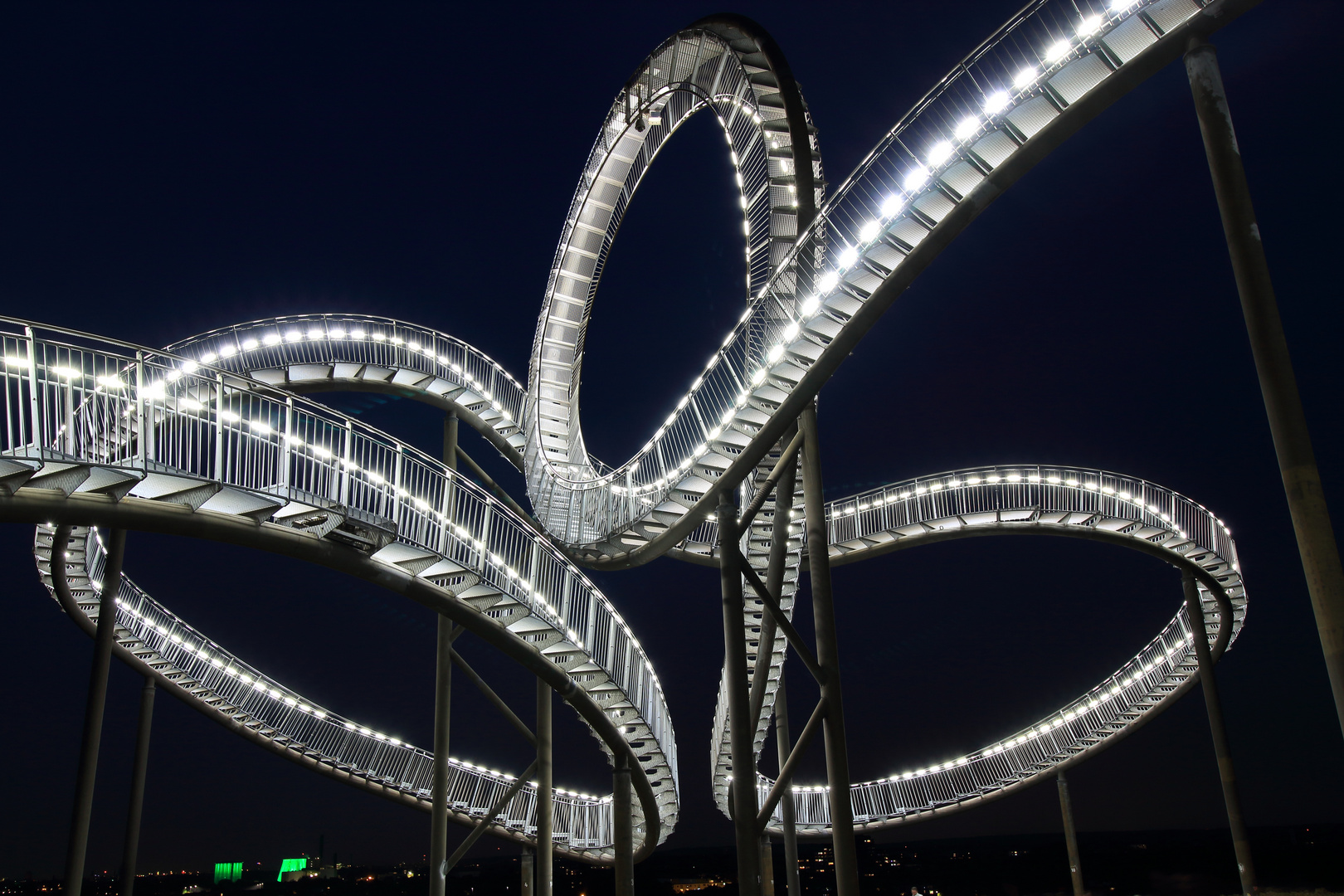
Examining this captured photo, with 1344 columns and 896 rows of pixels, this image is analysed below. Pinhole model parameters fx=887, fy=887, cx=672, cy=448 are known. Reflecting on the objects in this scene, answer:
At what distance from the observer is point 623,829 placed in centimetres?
1508

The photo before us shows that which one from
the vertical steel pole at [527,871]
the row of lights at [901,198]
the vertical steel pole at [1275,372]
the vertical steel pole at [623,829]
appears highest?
the row of lights at [901,198]

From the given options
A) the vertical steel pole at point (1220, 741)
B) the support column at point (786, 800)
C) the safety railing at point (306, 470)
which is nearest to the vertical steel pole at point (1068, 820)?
the vertical steel pole at point (1220, 741)

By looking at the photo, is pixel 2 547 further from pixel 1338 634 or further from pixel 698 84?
pixel 1338 634

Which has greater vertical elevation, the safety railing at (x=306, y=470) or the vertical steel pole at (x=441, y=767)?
the safety railing at (x=306, y=470)

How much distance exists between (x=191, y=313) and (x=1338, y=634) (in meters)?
49.9

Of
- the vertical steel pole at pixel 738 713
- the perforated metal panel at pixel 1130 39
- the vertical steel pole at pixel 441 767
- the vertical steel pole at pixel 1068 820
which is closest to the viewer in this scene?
the perforated metal panel at pixel 1130 39

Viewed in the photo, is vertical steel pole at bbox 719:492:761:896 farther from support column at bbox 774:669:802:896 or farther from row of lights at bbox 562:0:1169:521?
support column at bbox 774:669:802:896

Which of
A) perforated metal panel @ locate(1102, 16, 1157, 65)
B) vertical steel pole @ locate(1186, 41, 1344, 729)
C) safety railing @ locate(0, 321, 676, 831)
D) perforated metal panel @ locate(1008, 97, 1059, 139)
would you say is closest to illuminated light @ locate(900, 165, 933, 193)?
perforated metal panel @ locate(1008, 97, 1059, 139)

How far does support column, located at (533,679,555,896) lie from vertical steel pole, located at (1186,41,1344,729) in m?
13.2

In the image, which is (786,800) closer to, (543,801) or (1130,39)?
(543,801)

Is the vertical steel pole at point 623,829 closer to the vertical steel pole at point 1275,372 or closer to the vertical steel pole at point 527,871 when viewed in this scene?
the vertical steel pole at point 1275,372

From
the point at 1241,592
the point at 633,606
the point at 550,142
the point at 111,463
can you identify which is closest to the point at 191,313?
the point at 550,142

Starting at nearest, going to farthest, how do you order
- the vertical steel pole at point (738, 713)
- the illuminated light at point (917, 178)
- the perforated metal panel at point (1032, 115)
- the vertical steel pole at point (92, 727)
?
the perforated metal panel at point (1032, 115), the illuminated light at point (917, 178), the vertical steel pole at point (738, 713), the vertical steel pole at point (92, 727)

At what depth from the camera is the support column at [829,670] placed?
11.3m
